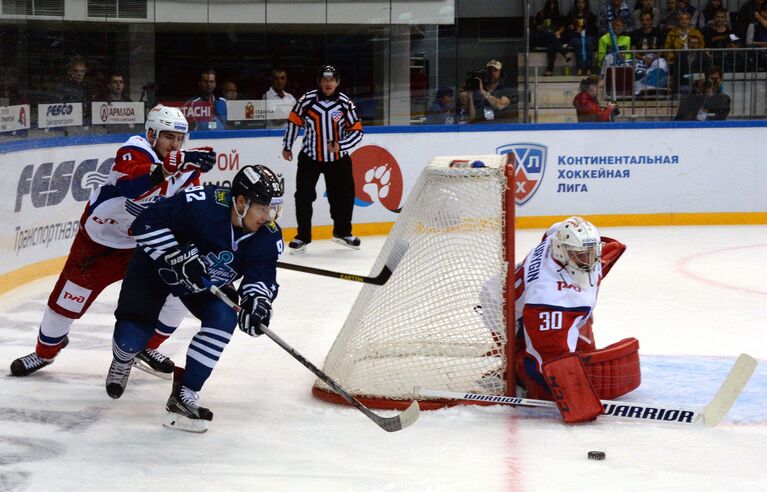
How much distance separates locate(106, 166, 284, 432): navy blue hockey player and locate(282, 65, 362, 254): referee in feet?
13.6

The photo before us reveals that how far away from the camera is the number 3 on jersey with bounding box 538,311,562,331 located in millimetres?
3703

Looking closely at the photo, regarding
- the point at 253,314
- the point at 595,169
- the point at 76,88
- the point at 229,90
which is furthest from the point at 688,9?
the point at 253,314

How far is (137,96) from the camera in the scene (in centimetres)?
802

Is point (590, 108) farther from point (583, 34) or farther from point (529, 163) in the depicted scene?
point (583, 34)

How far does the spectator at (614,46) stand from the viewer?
32.0ft

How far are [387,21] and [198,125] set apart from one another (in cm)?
189

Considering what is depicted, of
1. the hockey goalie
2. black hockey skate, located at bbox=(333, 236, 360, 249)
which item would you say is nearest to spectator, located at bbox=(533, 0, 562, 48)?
black hockey skate, located at bbox=(333, 236, 360, 249)

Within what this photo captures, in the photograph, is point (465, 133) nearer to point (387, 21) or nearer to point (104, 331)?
point (387, 21)

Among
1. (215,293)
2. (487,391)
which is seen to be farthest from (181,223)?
(487,391)

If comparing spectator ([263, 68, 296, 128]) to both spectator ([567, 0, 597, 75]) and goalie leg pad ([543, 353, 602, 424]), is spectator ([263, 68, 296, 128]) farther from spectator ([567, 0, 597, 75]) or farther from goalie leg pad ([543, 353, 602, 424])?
goalie leg pad ([543, 353, 602, 424])

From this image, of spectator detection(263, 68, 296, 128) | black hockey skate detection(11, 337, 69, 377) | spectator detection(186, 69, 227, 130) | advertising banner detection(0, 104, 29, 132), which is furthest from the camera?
spectator detection(263, 68, 296, 128)

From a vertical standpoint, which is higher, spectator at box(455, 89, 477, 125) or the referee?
spectator at box(455, 89, 477, 125)

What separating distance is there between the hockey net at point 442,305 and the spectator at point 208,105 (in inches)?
Result: 180

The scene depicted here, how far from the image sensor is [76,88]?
729 cm
